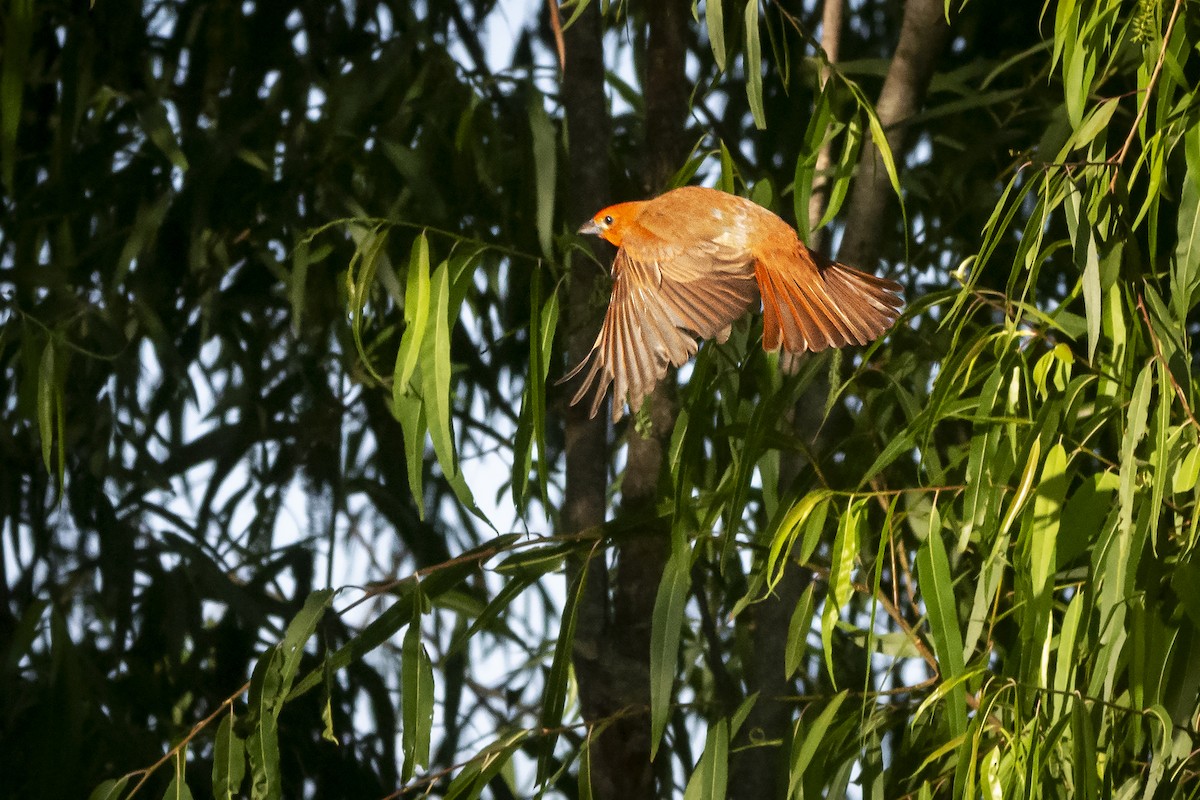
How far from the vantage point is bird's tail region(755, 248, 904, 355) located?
1.48m

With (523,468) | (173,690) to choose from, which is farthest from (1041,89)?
(173,690)

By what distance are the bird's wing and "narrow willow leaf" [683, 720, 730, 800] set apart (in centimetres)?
A: 36

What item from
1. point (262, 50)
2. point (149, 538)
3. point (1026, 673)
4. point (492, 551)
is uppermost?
point (262, 50)

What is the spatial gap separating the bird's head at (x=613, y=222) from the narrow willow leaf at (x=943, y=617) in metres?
0.50

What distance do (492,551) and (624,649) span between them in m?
0.40

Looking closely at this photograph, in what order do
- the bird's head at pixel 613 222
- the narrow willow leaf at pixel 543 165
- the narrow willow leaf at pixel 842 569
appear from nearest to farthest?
1. the narrow willow leaf at pixel 842 569
2. the bird's head at pixel 613 222
3. the narrow willow leaf at pixel 543 165

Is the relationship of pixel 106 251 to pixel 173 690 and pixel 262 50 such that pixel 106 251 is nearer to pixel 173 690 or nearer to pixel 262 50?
pixel 262 50

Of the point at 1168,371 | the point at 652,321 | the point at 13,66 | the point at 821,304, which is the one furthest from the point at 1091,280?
the point at 13,66

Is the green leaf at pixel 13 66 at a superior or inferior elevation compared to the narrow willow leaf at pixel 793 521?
superior

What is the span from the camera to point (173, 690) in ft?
7.72

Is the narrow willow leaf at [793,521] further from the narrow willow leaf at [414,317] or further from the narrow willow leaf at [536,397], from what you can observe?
the narrow willow leaf at [414,317]

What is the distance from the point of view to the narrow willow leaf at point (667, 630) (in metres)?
1.51

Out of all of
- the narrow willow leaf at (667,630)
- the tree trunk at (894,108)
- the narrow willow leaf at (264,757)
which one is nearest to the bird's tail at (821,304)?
the tree trunk at (894,108)

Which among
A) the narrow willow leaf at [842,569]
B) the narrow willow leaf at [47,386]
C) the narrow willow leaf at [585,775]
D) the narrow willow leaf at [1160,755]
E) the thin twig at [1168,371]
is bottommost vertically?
the narrow willow leaf at [1160,755]
